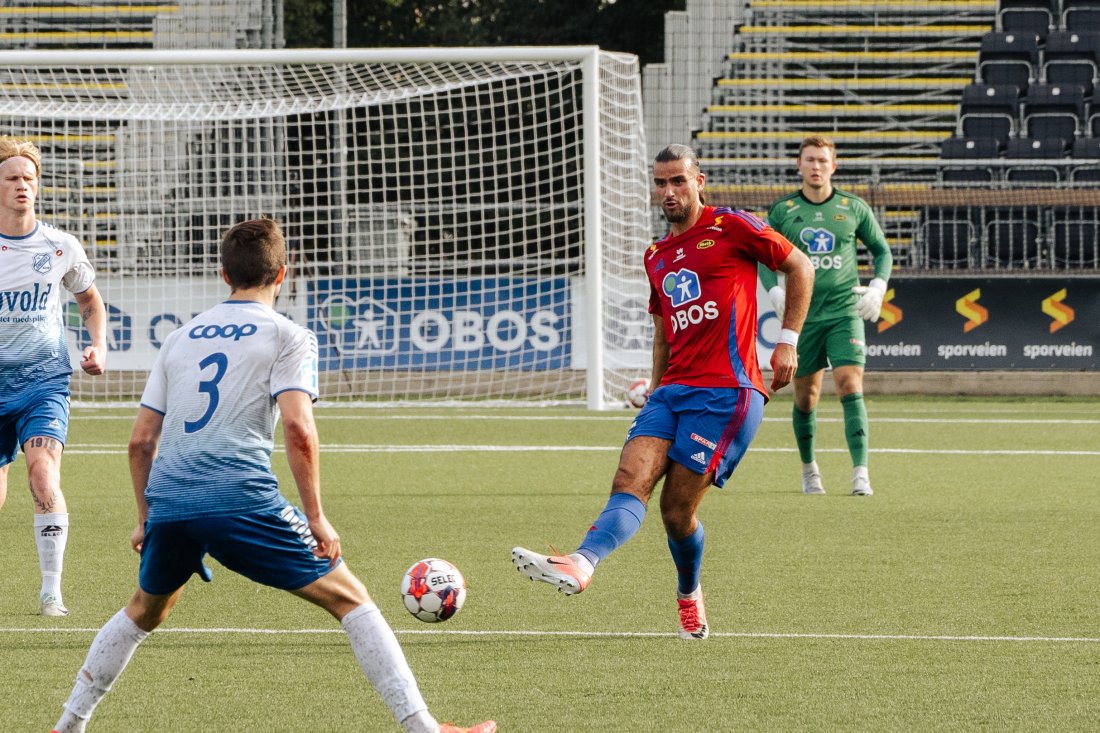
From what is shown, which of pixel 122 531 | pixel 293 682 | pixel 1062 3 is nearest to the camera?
pixel 293 682

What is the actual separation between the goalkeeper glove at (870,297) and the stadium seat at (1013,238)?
9.25 m

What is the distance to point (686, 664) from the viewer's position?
5.27 meters

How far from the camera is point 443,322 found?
53.7 feet

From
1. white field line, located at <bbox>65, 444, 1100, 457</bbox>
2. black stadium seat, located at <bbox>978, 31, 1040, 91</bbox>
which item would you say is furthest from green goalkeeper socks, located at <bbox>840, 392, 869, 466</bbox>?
black stadium seat, located at <bbox>978, 31, 1040, 91</bbox>

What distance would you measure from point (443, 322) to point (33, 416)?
10.3m

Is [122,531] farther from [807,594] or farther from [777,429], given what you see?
[777,429]

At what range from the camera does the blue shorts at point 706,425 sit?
5605 mm

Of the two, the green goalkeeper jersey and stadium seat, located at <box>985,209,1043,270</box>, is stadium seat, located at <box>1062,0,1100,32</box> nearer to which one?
stadium seat, located at <box>985,209,1043,270</box>

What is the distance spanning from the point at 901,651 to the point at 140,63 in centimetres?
1044

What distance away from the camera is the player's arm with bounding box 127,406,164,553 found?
399cm

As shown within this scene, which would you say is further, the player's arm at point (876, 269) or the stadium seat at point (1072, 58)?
the stadium seat at point (1072, 58)

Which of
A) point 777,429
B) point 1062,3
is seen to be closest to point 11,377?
point 777,429

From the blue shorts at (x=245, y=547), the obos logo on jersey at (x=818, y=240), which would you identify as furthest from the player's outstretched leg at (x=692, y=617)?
the obos logo on jersey at (x=818, y=240)

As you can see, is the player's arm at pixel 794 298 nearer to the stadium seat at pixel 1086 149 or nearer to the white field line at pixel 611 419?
the white field line at pixel 611 419
